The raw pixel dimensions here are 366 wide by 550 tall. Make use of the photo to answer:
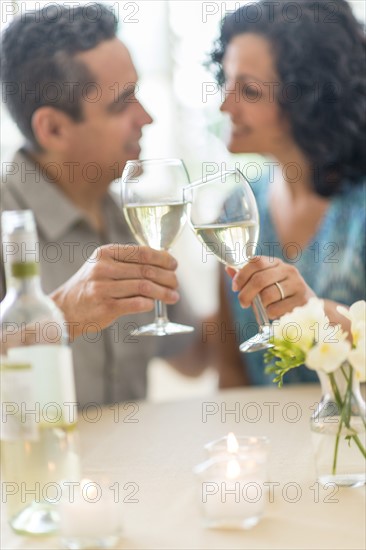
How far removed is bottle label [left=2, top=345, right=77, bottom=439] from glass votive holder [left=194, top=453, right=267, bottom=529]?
0.15 meters

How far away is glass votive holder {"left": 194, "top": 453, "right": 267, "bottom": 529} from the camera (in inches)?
32.1

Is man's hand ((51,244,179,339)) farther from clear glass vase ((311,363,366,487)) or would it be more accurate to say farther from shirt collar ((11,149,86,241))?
shirt collar ((11,149,86,241))

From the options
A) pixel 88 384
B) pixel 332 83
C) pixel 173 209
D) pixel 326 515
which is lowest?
pixel 88 384

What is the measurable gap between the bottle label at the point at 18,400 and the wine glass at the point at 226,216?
1.02ft

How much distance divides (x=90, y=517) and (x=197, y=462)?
1.08 ft

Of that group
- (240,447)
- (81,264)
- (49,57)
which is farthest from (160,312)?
(49,57)

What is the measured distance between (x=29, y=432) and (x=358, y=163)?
4.71 feet

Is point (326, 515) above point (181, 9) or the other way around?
the other way around

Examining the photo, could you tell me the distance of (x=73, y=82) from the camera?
203cm

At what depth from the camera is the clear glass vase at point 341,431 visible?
0.91 m

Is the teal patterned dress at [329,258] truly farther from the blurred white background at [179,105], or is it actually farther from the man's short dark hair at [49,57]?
the blurred white background at [179,105]

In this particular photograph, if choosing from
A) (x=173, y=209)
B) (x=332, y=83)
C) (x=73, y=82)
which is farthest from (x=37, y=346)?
(x=332, y=83)

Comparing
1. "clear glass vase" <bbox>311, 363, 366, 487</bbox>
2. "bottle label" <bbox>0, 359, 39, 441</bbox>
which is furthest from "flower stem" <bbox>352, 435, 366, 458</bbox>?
"bottle label" <bbox>0, 359, 39, 441</bbox>

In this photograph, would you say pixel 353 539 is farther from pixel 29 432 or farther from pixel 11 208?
pixel 11 208
